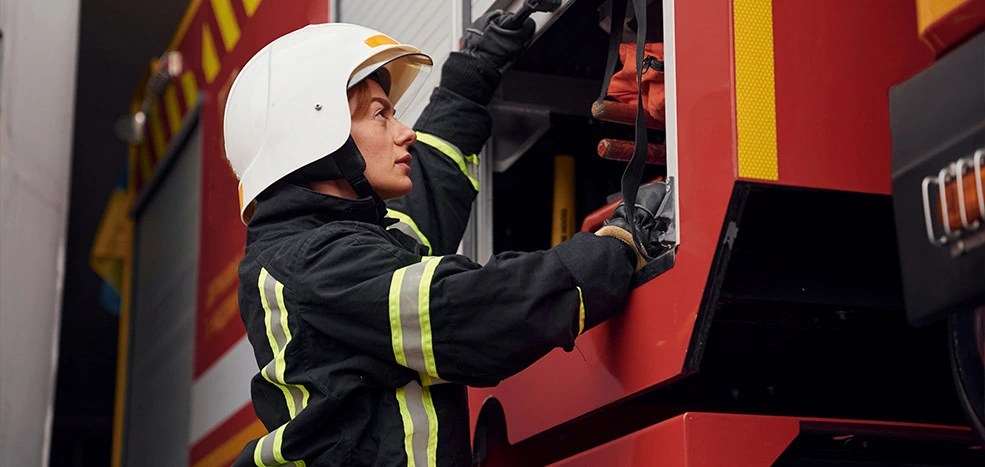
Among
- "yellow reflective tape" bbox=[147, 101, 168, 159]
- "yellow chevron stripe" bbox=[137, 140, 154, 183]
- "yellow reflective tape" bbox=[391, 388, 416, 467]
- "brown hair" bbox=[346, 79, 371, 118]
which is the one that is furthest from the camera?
"yellow chevron stripe" bbox=[137, 140, 154, 183]

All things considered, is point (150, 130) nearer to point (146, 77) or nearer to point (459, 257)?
point (146, 77)

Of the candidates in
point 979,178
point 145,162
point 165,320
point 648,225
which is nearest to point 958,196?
point 979,178

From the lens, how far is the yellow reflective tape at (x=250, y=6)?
404 centimetres

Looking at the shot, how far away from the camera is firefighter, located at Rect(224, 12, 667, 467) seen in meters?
1.88

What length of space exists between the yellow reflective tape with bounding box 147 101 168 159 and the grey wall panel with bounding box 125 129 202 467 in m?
0.20

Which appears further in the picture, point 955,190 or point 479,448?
point 479,448

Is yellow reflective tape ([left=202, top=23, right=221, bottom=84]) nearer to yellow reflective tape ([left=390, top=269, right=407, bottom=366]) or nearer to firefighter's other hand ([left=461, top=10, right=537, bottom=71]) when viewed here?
firefighter's other hand ([left=461, top=10, right=537, bottom=71])

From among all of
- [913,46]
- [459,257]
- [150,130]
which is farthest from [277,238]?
[150,130]

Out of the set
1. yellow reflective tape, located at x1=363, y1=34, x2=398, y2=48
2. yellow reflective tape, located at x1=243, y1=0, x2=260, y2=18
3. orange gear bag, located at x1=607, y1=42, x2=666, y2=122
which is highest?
yellow reflective tape, located at x1=243, y1=0, x2=260, y2=18

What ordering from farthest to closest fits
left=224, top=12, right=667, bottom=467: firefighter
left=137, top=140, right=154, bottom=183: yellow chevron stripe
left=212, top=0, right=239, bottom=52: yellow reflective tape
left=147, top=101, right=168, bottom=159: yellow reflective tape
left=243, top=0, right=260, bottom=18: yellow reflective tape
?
1. left=137, top=140, right=154, bottom=183: yellow chevron stripe
2. left=147, top=101, right=168, bottom=159: yellow reflective tape
3. left=212, top=0, right=239, bottom=52: yellow reflective tape
4. left=243, top=0, right=260, bottom=18: yellow reflective tape
5. left=224, top=12, right=667, bottom=467: firefighter

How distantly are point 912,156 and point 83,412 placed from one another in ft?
27.0

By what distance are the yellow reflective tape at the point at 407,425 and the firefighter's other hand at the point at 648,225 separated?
0.41 meters

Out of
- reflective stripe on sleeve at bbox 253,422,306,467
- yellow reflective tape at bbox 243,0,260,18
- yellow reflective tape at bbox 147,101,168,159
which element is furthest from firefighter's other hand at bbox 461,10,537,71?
yellow reflective tape at bbox 147,101,168,159

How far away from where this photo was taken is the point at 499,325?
186cm
